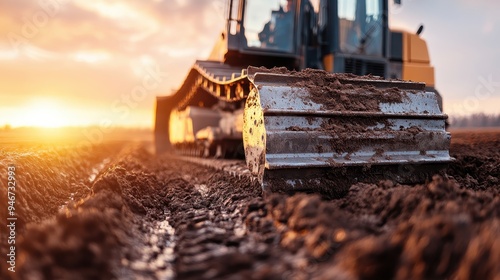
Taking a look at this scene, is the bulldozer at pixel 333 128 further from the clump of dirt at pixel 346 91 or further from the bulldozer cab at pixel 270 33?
the bulldozer cab at pixel 270 33

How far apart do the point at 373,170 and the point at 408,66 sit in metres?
3.61

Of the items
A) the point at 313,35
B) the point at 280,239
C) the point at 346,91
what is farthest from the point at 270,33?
the point at 280,239

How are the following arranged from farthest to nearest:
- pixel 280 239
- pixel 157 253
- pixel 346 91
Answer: pixel 346 91
pixel 157 253
pixel 280 239

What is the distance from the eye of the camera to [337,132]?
347 cm

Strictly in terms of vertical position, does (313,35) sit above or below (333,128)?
above

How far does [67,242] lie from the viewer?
1.67 metres

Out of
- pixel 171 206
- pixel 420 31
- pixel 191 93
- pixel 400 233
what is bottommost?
pixel 171 206

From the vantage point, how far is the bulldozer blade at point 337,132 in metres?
3.33

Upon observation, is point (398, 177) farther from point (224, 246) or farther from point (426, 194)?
point (224, 246)

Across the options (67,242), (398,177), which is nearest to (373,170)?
(398,177)

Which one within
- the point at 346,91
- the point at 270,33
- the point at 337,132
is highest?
the point at 270,33

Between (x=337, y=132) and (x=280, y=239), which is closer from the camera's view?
(x=280, y=239)

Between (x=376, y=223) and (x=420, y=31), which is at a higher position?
(x=420, y=31)

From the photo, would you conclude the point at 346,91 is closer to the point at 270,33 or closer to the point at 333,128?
the point at 333,128
